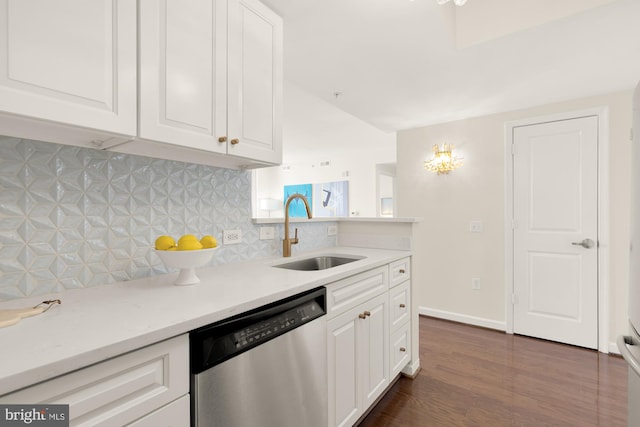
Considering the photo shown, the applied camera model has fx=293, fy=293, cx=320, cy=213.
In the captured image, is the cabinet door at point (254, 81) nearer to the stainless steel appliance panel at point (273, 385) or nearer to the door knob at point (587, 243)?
the stainless steel appliance panel at point (273, 385)

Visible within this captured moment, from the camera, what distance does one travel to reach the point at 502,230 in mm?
3049

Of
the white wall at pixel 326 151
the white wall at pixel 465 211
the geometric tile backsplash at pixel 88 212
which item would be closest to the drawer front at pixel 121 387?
the geometric tile backsplash at pixel 88 212

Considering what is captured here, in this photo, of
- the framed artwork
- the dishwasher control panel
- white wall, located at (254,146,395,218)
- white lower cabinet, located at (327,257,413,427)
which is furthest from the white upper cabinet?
the framed artwork

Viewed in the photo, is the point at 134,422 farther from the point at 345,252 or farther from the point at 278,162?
the point at 345,252

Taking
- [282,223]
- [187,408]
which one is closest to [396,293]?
[282,223]

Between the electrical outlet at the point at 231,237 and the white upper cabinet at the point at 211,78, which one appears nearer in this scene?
the white upper cabinet at the point at 211,78

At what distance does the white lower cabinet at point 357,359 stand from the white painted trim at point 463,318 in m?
1.85

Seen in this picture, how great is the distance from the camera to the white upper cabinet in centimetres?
106

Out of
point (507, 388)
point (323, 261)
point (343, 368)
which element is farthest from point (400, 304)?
point (507, 388)

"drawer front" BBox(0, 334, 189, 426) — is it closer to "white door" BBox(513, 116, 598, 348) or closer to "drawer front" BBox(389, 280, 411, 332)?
"drawer front" BBox(389, 280, 411, 332)

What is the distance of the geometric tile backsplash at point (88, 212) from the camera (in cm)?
101

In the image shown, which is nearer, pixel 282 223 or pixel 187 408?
pixel 187 408

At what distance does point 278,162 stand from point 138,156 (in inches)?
25.5

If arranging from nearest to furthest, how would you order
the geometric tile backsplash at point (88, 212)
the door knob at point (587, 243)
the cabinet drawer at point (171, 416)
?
1. the cabinet drawer at point (171, 416)
2. the geometric tile backsplash at point (88, 212)
3. the door knob at point (587, 243)
